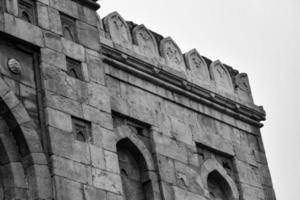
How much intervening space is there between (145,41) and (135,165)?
285 centimetres

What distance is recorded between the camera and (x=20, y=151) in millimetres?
14891

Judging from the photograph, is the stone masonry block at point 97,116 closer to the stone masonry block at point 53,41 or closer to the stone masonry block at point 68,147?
the stone masonry block at point 68,147

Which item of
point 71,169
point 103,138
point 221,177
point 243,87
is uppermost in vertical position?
point 243,87

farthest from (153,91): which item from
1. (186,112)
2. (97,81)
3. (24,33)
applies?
(24,33)

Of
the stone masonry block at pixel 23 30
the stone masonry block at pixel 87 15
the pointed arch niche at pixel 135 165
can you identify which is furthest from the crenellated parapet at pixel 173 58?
the stone masonry block at pixel 23 30

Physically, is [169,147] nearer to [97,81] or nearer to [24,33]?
[97,81]

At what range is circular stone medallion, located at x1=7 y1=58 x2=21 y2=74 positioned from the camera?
604 inches

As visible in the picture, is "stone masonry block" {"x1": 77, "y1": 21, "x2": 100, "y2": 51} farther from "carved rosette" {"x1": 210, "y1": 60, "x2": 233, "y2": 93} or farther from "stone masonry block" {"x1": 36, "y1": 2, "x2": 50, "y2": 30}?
"carved rosette" {"x1": 210, "y1": 60, "x2": 233, "y2": 93}

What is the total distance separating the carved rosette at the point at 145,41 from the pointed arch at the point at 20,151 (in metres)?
4.45

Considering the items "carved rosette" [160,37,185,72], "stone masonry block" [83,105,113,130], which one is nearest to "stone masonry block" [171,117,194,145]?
"carved rosette" [160,37,185,72]

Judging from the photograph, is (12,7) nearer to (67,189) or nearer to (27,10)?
(27,10)

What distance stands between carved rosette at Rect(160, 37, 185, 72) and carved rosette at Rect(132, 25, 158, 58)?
0.91 feet

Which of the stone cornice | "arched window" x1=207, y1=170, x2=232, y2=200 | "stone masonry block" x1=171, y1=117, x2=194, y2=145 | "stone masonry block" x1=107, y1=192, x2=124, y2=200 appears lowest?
"stone masonry block" x1=107, y1=192, x2=124, y2=200

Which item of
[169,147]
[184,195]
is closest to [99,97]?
[169,147]
